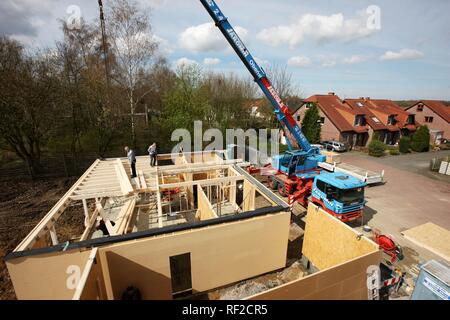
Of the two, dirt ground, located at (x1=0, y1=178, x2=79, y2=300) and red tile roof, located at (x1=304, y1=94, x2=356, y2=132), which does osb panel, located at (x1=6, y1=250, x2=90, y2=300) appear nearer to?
dirt ground, located at (x1=0, y1=178, x2=79, y2=300)

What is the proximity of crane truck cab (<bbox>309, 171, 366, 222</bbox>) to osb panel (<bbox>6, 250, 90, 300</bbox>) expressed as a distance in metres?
9.50

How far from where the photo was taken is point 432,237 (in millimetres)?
9938

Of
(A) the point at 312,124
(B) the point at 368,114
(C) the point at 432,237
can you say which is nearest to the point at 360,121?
(B) the point at 368,114

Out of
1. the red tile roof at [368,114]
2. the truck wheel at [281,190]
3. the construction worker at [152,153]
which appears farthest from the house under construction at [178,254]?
the red tile roof at [368,114]

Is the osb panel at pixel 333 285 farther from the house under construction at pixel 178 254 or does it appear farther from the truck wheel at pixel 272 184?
the truck wheel at pixel 272 184

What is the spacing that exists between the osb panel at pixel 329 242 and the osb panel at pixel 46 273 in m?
7.13

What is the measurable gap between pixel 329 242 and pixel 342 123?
78.5 ft

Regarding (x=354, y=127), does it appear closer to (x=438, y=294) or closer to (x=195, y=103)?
(x=195, y=103)

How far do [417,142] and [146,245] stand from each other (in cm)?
3425

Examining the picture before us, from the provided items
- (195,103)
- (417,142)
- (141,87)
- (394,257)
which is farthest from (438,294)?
(417,142)

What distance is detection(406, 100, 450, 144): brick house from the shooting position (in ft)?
102

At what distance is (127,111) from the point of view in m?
19.5

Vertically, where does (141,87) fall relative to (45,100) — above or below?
above

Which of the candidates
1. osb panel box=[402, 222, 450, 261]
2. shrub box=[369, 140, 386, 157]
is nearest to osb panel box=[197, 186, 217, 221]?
osb panel box=[402, 222, 450, 261]
